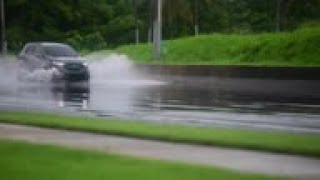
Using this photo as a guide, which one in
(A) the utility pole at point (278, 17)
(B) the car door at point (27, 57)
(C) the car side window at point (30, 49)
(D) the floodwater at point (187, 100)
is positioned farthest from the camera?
(A) the utility pole at point (278, 17)

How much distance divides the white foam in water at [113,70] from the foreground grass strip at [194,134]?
20.3 metres

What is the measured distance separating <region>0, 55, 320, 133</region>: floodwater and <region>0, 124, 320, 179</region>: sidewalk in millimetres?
3134

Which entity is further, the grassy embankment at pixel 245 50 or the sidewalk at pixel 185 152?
the grassy embankment at pixel 245 50

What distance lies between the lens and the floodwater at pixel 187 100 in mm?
18609

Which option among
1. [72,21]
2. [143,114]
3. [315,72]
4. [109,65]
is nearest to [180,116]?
[143,114]

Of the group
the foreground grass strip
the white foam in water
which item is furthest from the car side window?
the foreground grass strip

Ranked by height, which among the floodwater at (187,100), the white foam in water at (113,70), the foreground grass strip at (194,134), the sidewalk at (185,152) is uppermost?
the white foam in water at (113,70)

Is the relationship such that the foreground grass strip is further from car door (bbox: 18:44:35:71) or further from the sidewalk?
car door (bbox: 18:44:35:71)

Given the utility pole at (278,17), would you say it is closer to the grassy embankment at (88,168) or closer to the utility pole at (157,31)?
the utility pole at (157,31)

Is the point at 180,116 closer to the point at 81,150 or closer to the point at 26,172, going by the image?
the point at 81,150

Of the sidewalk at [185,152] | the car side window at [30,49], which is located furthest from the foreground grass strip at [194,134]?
the car side window at [30,49]

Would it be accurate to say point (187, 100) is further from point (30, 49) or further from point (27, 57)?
point (30, 49)

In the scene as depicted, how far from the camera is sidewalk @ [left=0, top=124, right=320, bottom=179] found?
11.4m

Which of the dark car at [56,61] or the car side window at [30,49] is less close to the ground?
the car side window at [30,49]
